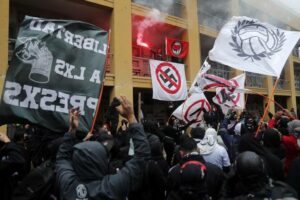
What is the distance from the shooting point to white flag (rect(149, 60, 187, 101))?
10.1m

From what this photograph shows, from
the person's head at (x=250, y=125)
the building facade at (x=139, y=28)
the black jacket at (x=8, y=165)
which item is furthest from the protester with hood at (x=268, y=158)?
the building facade at (x=139, y=28)

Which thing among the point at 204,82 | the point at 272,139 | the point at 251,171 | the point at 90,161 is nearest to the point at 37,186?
the point at 90,161

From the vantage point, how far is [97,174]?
2.29 m

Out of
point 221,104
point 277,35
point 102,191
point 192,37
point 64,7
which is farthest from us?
point 192,37

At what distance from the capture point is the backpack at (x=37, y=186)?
7.57ft

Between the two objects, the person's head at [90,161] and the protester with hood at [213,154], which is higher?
the person's head at [90,161]

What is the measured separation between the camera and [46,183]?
239cm

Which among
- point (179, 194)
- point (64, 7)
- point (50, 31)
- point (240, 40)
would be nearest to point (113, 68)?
point (64, 7)

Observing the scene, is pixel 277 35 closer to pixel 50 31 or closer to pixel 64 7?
pixel 50 31

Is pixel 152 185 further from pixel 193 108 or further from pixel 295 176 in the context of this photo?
pixel 193 108

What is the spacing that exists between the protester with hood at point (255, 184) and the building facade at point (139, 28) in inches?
285

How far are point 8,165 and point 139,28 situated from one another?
35.1 ft

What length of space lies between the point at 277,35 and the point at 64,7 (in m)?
6.99

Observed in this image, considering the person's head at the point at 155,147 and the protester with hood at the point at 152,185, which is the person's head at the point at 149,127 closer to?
the person's head at the point at 155,147
